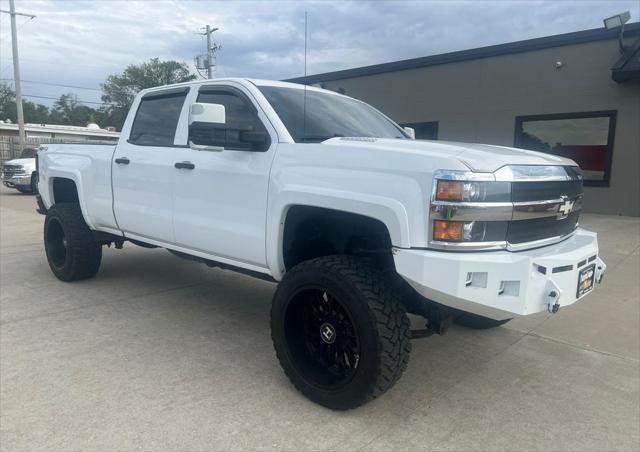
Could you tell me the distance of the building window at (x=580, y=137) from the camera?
1196 cm

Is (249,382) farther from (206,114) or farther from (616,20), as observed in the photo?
(616,20)

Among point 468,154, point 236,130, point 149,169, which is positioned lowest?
point 149,169

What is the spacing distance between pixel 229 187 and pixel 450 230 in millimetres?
1675

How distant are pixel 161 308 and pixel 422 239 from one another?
3.09 m

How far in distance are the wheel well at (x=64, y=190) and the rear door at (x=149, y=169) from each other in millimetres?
1416

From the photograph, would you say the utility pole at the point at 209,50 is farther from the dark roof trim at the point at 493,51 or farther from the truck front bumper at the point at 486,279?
the truck front bumper at the point at 486,279

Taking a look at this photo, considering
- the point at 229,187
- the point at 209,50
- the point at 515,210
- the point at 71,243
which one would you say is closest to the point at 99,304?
the point at 71,243

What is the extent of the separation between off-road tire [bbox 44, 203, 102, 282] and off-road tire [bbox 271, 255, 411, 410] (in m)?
3.24

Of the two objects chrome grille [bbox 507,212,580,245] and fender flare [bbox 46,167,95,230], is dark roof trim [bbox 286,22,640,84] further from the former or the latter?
chrome grille [bbox 507,212,580,245]

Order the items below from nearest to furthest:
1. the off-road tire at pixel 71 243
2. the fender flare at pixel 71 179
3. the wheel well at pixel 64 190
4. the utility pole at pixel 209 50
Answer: the fender flare at pixel 71 179 < the off-road tire at pixel 71 243 < the wheel well at pixel 64 190 < the utility pole at pixel 209 50

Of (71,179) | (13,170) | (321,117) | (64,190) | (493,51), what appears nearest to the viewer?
(321,117)

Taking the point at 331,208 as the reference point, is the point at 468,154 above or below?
above

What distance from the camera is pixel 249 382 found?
3334 millimetres

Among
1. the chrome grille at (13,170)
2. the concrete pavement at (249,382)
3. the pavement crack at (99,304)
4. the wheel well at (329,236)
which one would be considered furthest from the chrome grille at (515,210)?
the chrome grille at (13,170)
